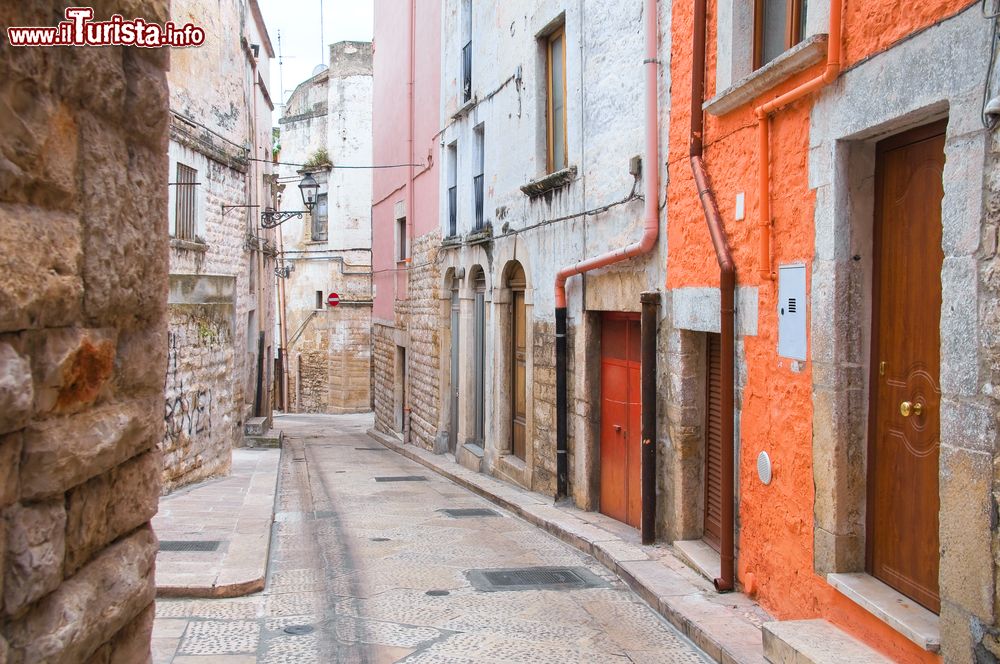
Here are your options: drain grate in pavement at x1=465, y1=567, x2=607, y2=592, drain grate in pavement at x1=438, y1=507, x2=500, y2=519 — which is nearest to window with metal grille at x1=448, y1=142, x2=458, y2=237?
drain grate in pavement at x1=438, y1=507, x2=500, y2=519

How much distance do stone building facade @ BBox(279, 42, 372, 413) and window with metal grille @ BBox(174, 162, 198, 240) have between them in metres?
17.0

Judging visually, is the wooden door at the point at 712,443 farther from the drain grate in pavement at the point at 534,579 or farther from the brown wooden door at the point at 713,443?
the drain grate in pavement at the point at 534,579

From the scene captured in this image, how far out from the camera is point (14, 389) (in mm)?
2008

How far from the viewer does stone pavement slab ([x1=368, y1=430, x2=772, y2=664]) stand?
5.84 meters

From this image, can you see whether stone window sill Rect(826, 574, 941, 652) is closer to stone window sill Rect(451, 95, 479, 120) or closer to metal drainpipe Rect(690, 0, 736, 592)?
metal drainpipe Rect(690, 0, 736, 592)

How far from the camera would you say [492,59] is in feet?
45.8

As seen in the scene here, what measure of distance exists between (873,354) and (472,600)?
3468 mm

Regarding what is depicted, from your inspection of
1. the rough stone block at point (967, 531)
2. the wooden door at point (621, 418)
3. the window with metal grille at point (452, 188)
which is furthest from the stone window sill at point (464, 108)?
the rough stone block at point (967, 531)

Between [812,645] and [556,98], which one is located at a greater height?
[556,98]

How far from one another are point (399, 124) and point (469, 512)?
40.2 feet

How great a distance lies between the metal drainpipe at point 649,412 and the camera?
8.37 m

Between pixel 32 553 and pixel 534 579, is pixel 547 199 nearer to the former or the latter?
pixel 534 579

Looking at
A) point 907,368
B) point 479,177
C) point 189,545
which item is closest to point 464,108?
point 479,177

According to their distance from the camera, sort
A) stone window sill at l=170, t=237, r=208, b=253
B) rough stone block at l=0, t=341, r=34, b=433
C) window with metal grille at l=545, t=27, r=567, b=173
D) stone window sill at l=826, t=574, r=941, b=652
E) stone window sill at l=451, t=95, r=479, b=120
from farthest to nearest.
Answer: stone window sill at l=451, t=95, r=479, b=120 < stone window sill at l=170, t=237, r=208, b=253 < window with metal grille at l=545, t=27, r=567, b=173 < stone window sill at l=826, t=574, r=941, b=652 < rough stone block at l=0, t=341, r=34, b=433
